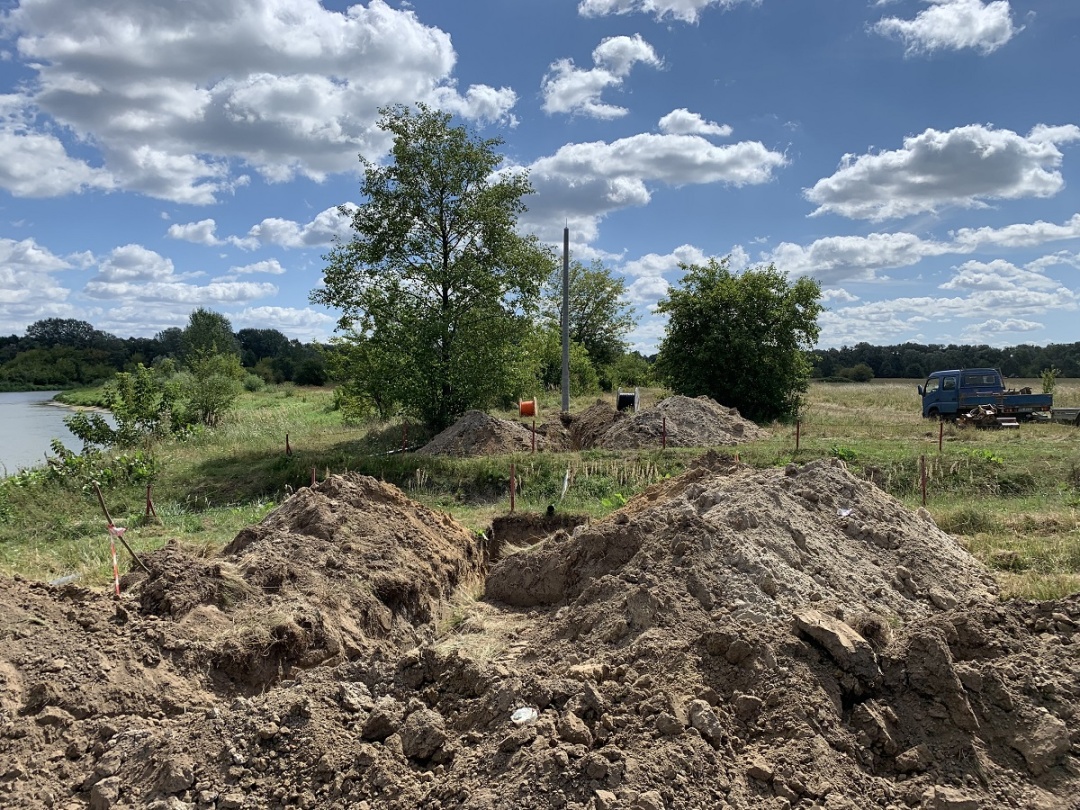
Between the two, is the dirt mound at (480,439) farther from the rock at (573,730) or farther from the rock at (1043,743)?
the rock at (1043,743)

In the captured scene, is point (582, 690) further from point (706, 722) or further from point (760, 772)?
point (760, 772)

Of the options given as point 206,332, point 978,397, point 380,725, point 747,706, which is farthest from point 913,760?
point 206,332

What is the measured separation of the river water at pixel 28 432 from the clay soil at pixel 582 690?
14.5 metres

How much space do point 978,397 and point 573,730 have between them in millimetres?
25201

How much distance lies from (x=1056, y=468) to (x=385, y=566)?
45.9 ft

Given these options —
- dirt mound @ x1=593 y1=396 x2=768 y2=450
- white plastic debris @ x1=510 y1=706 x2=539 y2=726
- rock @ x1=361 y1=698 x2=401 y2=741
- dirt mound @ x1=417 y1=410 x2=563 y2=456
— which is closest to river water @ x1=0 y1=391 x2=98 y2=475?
dirt mound @ x1=417 y1=410 x2=563 y2=456

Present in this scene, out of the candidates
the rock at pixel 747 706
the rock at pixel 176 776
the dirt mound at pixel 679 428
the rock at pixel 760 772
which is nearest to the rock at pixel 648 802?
the rock at pixel 760 772

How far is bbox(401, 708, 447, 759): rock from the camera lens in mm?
4113

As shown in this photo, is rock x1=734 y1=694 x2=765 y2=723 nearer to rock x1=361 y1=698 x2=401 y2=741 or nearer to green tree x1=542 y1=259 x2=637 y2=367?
rock x1=361 y1=698 x2=401 y2=741

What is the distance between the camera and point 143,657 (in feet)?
17.6

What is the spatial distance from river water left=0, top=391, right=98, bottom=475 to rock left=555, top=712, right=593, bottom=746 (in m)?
17.8

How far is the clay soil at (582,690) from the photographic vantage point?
12.6ft

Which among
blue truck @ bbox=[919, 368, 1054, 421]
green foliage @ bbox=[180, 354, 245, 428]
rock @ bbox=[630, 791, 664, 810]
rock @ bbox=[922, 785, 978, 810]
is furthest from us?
green foliage @ bbox=[180, 354, 245, 428]

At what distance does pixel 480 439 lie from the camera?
1853cm
